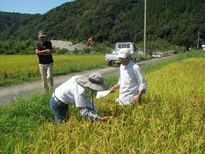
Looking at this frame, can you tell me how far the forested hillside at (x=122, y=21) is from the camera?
82.3 meters

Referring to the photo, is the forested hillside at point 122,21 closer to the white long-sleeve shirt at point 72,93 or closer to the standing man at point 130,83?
the standing man at point 130,83

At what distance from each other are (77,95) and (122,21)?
8658cm

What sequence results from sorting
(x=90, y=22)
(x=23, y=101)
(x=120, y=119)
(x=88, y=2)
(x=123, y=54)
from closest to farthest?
(x=120, y=119) → (x=123, y=54) → (x=23, y=101) → (x=90, y=22) → (x=88, y=2)

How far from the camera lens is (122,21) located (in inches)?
3514

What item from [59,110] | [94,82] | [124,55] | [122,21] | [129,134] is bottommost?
[122,21]

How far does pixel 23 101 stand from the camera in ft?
19.1

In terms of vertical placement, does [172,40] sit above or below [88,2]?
below

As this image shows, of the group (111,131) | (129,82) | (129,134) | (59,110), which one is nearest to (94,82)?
(111,131)

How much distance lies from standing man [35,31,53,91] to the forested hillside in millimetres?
71217

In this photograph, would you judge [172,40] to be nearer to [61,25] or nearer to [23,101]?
[61,25]

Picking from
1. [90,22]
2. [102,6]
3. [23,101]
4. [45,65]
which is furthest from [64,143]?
[102,6]

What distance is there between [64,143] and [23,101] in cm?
242

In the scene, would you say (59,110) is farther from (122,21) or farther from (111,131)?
(122,21)

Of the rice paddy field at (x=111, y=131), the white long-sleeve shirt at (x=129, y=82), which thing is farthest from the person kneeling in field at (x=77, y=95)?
the white long-sleeve shirt at (x=129, y=82)
